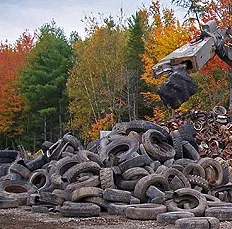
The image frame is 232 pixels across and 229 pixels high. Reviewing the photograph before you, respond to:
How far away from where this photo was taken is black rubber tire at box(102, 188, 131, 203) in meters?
9.10

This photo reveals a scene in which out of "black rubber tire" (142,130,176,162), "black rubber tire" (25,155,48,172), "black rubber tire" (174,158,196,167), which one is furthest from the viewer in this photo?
"black rubber tire" (25,155,48,172)

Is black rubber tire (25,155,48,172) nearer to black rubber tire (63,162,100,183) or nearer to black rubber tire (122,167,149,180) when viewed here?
black rubber tire (63,162,100,183)

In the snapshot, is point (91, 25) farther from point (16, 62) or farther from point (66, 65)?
point (16, 62)

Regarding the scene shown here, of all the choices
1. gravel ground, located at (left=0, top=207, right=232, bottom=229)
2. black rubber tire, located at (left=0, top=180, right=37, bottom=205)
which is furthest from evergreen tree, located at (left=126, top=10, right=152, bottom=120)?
gravel ground, located at (left=0, top=207, right=232, bottom=229)

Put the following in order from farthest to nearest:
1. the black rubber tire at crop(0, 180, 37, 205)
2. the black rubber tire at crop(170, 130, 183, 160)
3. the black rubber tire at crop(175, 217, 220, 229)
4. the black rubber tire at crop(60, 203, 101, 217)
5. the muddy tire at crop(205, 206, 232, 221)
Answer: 1. the black rubber tire at crop(170, 130, 183, 160)
2. the black rubber tire at crop(0, 180, 37, 205)
3. the black rubber tire at crop(60, 203, 101, 217)
4. the muddy tire at crop(205, 206, 232, 221)
5. the black rubber tire at crop(175, 217, 220, 229)

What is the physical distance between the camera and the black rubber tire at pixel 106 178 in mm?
9445

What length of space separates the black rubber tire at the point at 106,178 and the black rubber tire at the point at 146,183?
45 centimetres

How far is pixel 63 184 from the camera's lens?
9914 mm

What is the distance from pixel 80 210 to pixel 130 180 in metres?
1.51

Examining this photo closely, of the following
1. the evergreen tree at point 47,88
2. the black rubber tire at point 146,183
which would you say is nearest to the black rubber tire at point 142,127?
the black rubber tire at point 146,183

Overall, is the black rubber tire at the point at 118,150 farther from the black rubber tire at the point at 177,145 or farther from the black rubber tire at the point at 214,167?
the black rubber tire at the point at 214,167

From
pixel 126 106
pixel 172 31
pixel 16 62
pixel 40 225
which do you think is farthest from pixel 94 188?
pixel 16 62

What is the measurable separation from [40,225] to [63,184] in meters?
2.07

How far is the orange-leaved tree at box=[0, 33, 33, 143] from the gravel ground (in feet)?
113
